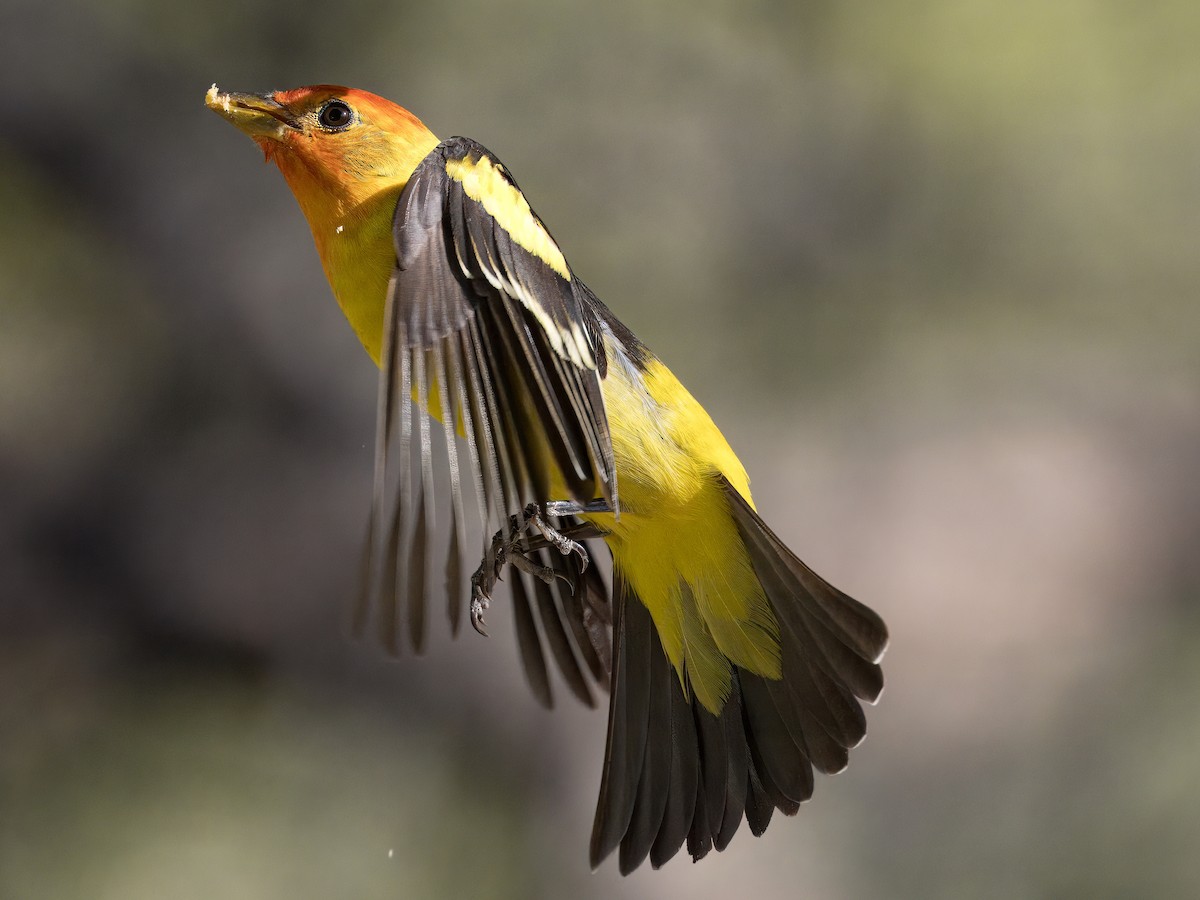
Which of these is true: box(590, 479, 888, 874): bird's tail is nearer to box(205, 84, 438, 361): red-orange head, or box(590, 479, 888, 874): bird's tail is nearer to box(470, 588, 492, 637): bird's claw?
box(470, 588, 492, 637): bird's claw

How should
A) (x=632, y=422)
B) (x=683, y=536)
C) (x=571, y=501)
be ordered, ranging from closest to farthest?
(x=571, y=501), (x=632, y=422), (x=683, y=536)

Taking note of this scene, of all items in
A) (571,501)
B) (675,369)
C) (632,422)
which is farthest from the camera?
(675,369)

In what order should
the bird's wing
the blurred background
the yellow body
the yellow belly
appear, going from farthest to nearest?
the blurred background
the yellow belly
the yellow body
the bird's wing

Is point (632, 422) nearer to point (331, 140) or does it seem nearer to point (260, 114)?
point (331, 140)

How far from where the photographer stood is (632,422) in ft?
6.41

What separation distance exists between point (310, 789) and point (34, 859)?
865mm

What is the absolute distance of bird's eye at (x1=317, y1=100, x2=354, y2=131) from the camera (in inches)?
74.0

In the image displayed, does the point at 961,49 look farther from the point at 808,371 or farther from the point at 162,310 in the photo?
the point at 162,310

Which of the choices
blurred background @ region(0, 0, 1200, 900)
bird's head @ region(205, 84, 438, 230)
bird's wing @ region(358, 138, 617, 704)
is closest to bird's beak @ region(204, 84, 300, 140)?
bird's head @ region(205, 84, 438, 230)

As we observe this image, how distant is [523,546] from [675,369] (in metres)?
2.32

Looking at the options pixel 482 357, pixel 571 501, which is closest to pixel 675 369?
pixel 571 501

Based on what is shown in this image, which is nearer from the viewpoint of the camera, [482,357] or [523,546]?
[482,357]

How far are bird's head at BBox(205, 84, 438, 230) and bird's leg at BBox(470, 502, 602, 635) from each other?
0.54 meters

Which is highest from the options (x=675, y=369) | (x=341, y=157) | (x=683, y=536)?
(x=675, y=369)
